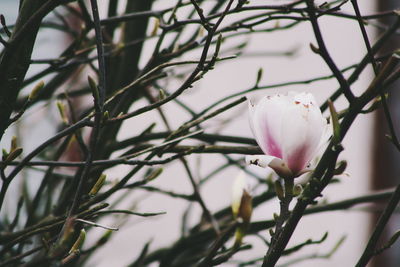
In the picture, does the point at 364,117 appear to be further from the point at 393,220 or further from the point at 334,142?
the point at 334,142

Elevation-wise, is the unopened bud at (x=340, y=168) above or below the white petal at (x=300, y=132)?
below

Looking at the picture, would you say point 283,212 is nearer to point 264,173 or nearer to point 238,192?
point 238,192

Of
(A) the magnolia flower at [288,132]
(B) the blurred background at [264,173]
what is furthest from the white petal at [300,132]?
(B) the blurred background at [264,173]

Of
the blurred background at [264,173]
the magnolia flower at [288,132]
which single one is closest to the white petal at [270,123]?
the magnolia flower at [288,132]

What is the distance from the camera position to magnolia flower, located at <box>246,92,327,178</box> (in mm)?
427

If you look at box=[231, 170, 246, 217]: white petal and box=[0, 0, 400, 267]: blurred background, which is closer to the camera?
box=[231, 170, 246, 217]: white petal

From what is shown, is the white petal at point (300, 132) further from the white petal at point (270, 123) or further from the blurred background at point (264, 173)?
the blurred background at point (264, 173)

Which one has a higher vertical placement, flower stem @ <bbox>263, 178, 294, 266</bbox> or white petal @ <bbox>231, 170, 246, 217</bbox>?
white petal @ <bbox>231, 170, 246, 217</bbox>

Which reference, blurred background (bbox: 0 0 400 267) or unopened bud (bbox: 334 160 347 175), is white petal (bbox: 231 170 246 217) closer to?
unopened bud (bbox: 334 160 347 175)

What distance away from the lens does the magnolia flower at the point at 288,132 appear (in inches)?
16.8

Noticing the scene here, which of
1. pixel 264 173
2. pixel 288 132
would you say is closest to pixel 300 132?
pixel 288 132

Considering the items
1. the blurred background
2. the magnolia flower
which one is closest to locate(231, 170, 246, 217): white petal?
the magnolia flower

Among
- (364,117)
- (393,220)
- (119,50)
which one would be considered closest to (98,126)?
(119,50)

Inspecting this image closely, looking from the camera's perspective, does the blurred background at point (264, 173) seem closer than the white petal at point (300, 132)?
No
